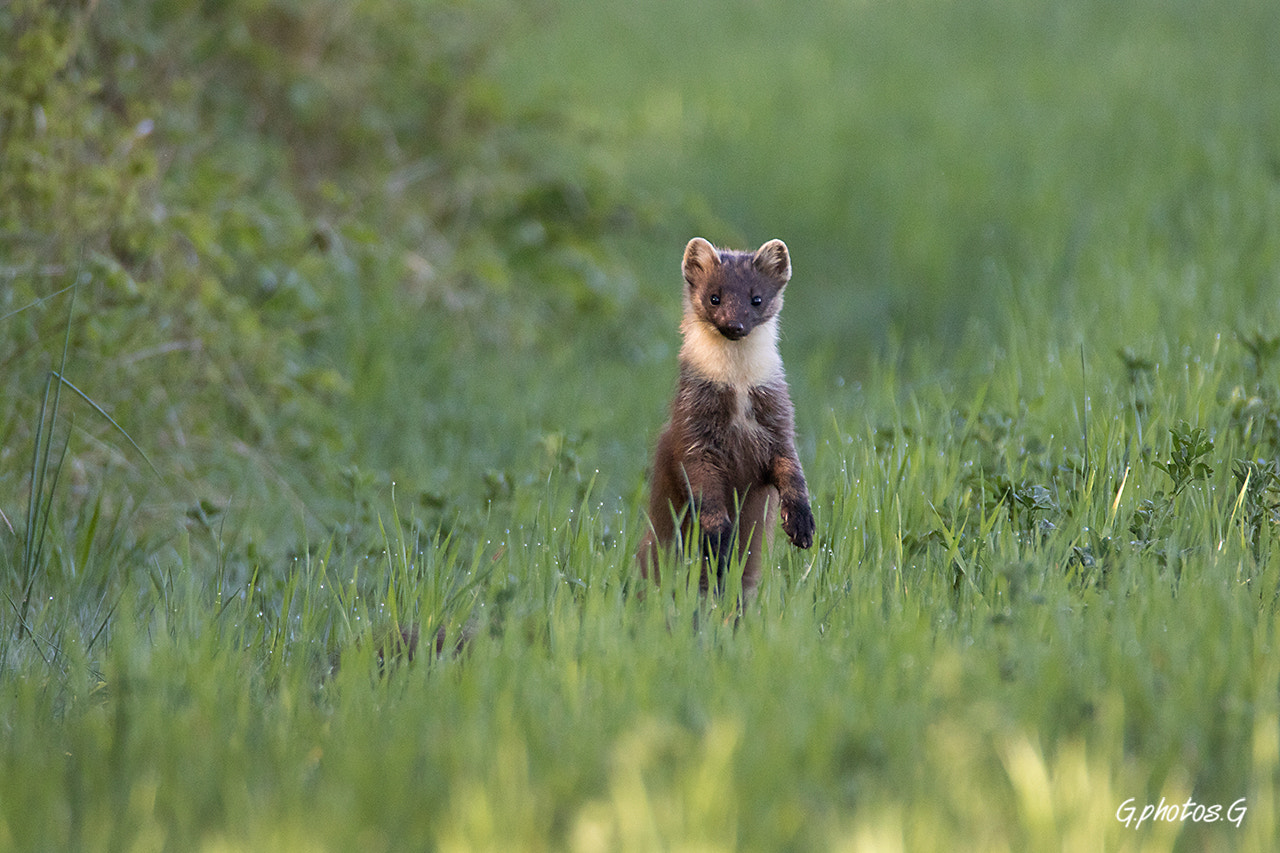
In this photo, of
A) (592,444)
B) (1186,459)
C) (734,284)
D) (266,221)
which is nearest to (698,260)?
(734,284)

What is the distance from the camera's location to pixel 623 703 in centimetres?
323

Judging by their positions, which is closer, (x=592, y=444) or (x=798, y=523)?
(x=798, y=523)

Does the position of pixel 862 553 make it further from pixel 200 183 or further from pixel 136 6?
pixel 136 6

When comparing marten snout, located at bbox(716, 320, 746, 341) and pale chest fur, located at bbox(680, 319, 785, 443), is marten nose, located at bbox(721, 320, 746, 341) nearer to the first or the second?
marten snout, located at bbox(716, 320, 746, 341)

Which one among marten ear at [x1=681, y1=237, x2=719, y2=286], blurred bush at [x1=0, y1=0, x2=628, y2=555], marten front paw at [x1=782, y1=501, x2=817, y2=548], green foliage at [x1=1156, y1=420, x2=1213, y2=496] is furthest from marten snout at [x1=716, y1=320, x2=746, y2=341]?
blurred bush at [x1=0, y1=0, x2=628, y2=555]

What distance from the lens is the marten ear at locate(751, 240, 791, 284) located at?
5148 millimetres

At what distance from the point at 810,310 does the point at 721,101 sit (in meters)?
4.32

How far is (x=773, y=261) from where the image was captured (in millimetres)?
5191

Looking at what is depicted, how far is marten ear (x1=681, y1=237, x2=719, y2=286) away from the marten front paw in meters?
1.12

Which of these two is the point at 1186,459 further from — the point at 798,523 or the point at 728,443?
the point at 728,443

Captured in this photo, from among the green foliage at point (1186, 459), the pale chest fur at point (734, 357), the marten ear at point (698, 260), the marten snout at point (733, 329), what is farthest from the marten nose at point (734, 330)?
the green foliage at point (1186, 459)

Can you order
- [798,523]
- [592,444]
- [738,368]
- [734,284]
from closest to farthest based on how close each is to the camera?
[798,523]
[738,368]
[734,284]
[592,444]

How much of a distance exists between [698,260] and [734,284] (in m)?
0.23

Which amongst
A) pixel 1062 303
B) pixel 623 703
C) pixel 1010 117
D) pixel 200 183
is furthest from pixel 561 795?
pixel 1010 117
